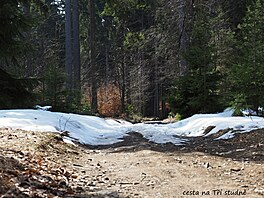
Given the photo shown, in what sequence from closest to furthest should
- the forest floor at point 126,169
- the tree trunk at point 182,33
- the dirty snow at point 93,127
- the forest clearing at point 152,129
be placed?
1. the forest floor at point 126,169
2. the forest clearing at point 152,129
3. the dirty snow at point 93,127
4. the tree trunk at point 182,33

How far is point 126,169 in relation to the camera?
5922 mm

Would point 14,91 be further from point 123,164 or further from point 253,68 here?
point 253,68

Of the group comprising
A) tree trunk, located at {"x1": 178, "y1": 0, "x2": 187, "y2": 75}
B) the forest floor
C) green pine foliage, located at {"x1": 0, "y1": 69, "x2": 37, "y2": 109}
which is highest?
tree trunk, located at {"x1": 178, "y1": 0, "x2": 187, "y2": 75}

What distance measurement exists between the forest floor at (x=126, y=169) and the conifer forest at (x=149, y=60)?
3970mm

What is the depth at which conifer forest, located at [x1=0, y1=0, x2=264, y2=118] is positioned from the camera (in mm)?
12227

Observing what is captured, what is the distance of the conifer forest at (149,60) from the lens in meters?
12.2

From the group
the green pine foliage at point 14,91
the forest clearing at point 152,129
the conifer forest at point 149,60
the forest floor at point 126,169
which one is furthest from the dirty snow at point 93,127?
the green pine foliage at point 14,91

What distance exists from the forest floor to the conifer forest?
3970mm

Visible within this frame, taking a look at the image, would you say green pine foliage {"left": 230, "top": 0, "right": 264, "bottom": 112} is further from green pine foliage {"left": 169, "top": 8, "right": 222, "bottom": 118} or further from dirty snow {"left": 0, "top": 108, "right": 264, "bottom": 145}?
green pine foliage {"left": 169, "top": 8, "right": 222, "bottom": 118}

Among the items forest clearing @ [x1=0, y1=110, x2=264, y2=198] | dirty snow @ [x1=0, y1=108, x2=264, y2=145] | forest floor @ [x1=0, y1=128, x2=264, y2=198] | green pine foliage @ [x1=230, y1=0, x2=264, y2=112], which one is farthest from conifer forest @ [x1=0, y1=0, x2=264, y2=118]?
forest floor @ [x1=0, y1=128, x2=264, y2=198]

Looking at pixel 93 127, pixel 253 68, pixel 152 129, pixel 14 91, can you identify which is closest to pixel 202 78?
pixel 152 129

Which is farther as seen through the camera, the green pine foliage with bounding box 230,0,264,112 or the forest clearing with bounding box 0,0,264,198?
the green pine foliage with bounding box 230,0,264,112

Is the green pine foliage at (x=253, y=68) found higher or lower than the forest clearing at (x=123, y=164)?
higher

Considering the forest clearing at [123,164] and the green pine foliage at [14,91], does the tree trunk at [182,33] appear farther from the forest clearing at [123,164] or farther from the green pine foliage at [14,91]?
the forest clearing at [123,164]
